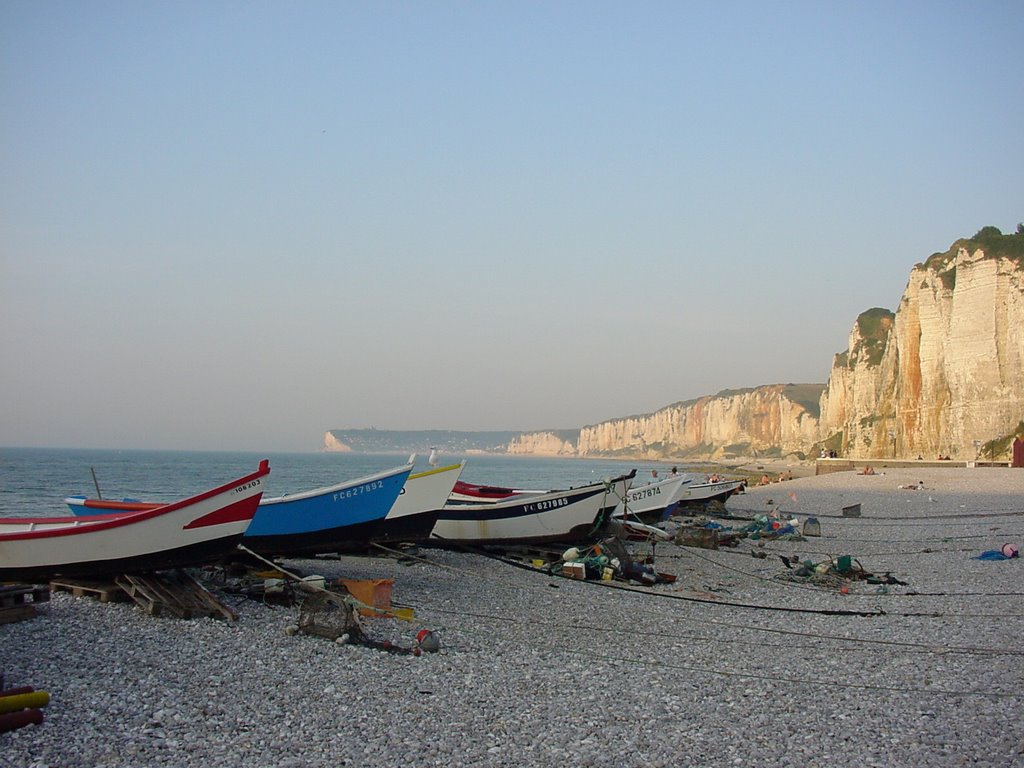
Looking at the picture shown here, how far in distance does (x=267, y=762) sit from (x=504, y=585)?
813 cm

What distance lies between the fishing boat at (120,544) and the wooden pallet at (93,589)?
0.41 ft

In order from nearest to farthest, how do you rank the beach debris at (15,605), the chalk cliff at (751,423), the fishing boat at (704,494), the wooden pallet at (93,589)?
the beach debris at (15,605) < the wooden pallet at (93,589) < the fishing boat at (704,494) < the chalk cliff at (751,423)

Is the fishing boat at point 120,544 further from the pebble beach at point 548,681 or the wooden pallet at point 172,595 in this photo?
the pebble beach at point 548,681

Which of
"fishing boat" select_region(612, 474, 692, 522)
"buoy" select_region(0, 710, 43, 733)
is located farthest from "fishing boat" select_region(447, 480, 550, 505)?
"buoy" select_region(0, 710, 43, 733)

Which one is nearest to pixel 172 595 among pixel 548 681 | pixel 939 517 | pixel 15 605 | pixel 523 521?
pixel 15 605

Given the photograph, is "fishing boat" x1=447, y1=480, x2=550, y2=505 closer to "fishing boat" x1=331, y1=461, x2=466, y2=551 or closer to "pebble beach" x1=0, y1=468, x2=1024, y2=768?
"fishing boat" x1=331, y1=461, x2=466, y2=551

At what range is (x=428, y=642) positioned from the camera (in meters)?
8.85

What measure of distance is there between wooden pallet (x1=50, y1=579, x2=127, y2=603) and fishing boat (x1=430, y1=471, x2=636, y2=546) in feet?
24.5

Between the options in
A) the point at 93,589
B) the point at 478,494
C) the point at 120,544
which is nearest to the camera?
the point at 93,589

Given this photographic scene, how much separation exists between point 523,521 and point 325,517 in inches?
190

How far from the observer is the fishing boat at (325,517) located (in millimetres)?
13469

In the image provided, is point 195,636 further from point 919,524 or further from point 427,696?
point 919,524

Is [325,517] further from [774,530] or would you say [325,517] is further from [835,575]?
[774,530]

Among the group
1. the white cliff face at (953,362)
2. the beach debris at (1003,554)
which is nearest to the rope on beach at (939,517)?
the beach debris at (1003,554)
